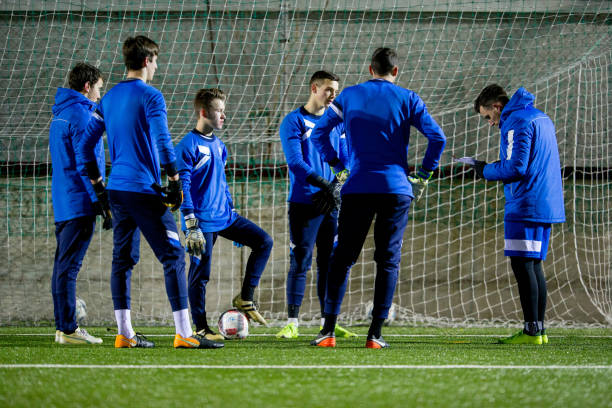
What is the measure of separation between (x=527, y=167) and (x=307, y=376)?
7.50ft

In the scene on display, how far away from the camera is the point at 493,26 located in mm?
6824

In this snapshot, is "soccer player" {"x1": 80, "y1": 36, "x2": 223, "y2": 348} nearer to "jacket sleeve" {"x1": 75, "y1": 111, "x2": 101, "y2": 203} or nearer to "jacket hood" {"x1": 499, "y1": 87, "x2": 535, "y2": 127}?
"jacket sleeve" {"x1": 75, "y1": 111, "x2": 101, "y2": 203}

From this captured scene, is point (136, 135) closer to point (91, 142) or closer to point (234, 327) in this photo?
point (91, 142)

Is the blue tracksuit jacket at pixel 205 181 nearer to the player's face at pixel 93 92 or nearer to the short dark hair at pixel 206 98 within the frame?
the short dark hair at pixel 206 98

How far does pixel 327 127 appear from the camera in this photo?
3.85 meters

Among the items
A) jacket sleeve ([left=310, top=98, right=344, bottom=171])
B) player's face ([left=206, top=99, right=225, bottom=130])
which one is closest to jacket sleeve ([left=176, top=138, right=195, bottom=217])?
player's face ([left=206, top=99, right=225, bottom=130])

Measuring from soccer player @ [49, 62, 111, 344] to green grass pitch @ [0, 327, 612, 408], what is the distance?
0.21 metres

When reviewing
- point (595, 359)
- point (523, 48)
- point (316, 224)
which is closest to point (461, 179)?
point (523, 48)

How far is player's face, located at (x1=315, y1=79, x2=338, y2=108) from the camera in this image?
4.55 m

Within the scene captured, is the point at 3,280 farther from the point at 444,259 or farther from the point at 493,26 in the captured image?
the point at 493,26

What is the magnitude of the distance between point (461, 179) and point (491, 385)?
5018mm

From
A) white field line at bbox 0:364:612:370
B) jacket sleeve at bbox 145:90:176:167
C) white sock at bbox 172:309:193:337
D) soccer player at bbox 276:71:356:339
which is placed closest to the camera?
white field line at bbox 0:364:612:370

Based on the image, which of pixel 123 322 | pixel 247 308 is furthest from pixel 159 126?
pixel 247 308

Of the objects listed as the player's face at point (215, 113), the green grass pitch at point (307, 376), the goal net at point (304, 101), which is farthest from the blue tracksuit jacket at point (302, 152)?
the goal net at point (304, 101)
